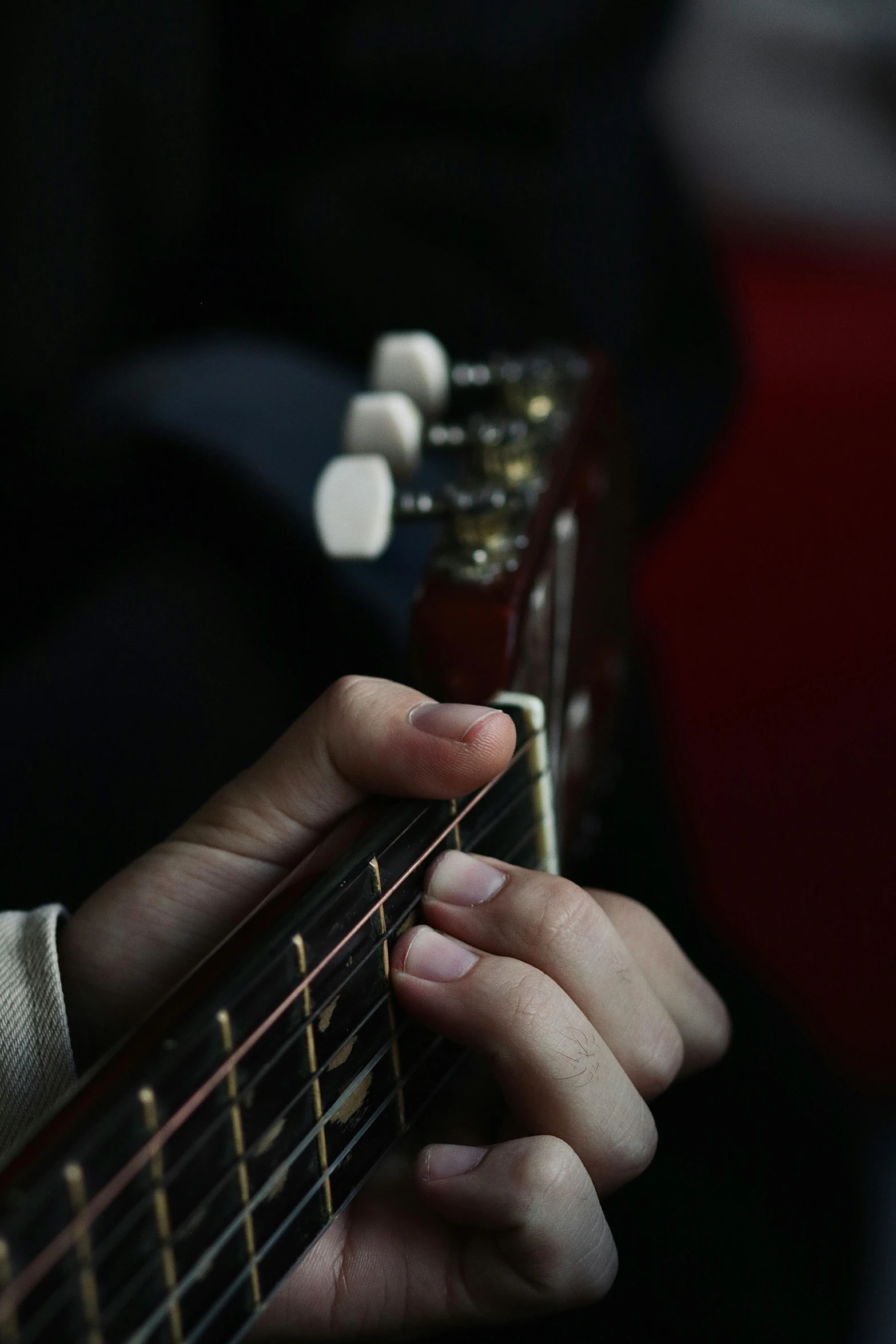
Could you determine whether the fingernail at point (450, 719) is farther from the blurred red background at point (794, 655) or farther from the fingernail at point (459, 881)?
the blurred red background at point (794, 655)

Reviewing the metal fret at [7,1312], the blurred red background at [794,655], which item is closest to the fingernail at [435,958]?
the metal fret at [7,1312]

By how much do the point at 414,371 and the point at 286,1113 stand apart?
0.36 metres

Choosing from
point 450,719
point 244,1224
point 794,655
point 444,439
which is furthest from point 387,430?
point 794,655

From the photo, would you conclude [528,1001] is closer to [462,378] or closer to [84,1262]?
[84,1262]

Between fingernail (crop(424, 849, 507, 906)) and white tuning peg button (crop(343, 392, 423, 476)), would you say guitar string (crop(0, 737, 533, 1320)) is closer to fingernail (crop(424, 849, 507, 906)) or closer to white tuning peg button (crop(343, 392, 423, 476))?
fingernail (crop(424, 849, 507, 906))

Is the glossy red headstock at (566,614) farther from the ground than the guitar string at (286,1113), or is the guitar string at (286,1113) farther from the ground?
the glossy red headstock at (566,614)

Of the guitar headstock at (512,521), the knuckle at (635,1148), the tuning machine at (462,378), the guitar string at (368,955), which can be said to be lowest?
the knuckle at (635,1148)

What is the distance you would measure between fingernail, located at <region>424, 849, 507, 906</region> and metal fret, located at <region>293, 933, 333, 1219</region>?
5 centimetres

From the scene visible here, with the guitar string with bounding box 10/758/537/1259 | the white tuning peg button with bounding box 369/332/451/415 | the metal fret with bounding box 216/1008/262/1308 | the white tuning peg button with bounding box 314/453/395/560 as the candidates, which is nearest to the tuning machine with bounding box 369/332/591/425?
the white tuning peg button with bounding box 369/332/451/415

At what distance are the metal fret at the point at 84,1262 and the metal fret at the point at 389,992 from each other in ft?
0.30

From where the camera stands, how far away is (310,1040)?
0.25m

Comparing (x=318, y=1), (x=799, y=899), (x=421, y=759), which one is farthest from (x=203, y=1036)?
(x=318, y=1)

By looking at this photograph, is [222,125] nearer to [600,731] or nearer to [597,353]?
[597,353]

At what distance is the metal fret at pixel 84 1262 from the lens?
189mm
